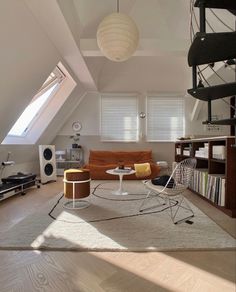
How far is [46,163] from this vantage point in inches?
218

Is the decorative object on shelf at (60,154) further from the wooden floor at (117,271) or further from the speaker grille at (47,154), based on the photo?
the wooden floor at (117,271)

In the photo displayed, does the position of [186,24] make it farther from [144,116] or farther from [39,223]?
[39,223]

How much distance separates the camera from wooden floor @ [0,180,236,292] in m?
1.58

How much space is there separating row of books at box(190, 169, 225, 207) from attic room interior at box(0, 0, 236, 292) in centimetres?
2

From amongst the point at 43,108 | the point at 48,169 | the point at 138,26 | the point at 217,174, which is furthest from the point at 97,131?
the point at 217,174

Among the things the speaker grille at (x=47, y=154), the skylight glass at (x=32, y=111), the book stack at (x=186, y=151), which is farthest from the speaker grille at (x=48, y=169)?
the book stack at (x=186, y=151)

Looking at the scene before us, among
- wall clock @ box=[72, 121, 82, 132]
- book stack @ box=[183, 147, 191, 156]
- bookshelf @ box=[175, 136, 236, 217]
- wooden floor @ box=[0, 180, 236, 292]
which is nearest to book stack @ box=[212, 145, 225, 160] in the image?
bookshelf @ box=[175, 136, 236, 217]

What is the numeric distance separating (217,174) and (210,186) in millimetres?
243

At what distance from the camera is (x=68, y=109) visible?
646cm

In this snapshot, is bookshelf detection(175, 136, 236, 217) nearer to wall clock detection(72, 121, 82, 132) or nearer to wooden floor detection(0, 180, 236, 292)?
wooden floor detection(0, 180, 236, 292)

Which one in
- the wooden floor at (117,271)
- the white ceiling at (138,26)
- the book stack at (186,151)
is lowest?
the wooden floor at (117,271)

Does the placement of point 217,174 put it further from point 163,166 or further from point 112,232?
point 163,166

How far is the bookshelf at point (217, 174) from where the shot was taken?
310 cm

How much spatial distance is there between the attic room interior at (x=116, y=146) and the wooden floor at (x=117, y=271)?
0.01m
